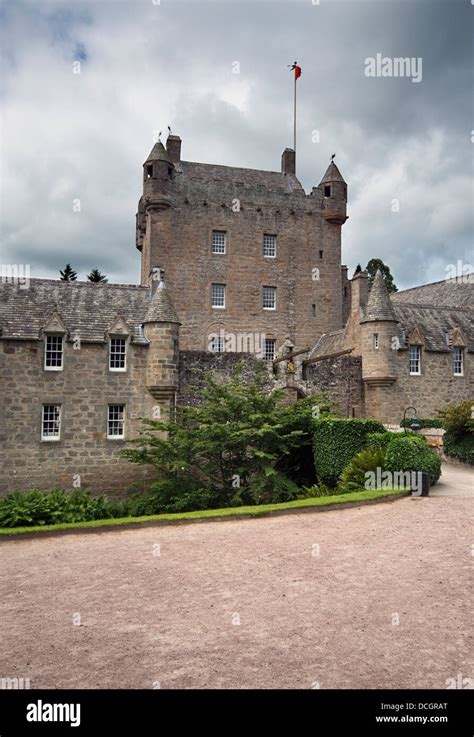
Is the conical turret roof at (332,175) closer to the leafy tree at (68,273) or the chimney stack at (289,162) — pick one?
the chimney stack at (289,162)

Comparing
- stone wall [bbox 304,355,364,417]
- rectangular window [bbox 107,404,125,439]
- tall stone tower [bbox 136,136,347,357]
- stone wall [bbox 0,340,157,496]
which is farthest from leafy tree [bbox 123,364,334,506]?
tall stone tower [bbox 136,136,347,357]

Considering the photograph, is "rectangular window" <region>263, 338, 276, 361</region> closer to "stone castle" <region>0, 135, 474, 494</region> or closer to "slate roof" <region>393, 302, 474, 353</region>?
"stone castle" <region>0, 135, 474, 494</region>

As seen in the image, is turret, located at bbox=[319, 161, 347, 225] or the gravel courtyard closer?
the gravel courtyard

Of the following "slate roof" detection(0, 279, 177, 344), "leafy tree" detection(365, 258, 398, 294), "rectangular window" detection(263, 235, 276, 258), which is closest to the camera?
"slate roof" detection(0, 279, 177, 344)

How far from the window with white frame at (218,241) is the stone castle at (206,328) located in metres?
0.08

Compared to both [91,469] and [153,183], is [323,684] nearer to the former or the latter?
[91,469]

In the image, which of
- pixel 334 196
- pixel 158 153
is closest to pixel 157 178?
pixel 158 153

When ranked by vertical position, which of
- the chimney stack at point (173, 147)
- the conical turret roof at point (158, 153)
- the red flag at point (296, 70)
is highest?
the red flag at point (296, 70)

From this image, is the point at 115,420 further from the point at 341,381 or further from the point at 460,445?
the point at 460,445

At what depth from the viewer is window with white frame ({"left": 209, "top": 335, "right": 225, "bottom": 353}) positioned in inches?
1462

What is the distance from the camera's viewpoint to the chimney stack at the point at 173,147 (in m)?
39.7

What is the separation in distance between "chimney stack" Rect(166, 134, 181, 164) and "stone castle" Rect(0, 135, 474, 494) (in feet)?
0.76

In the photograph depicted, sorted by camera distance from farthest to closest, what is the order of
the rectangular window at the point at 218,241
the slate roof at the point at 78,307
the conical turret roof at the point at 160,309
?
the rectangular window at the point at 218,241 < the conical turret roof at the point at 160,309 < the slate roof at the point at 78,307

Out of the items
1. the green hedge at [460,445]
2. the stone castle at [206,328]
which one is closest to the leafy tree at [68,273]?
the stone castle at [206,328]
